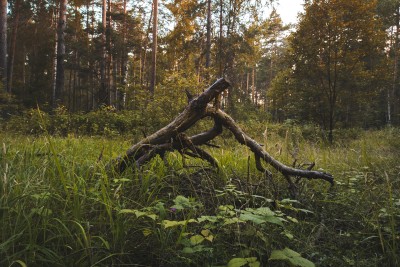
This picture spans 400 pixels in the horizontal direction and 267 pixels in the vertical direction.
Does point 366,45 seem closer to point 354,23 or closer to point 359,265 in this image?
point 354,23

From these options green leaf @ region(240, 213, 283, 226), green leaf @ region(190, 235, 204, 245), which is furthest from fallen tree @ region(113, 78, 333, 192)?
green leaf @ region(190, 235, 204, 245)

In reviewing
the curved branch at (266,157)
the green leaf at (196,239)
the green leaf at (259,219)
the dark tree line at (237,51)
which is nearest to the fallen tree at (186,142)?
the curved branch at (266,157)

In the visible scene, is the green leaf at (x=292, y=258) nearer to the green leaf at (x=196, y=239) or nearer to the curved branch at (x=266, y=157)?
the green leaf at (x=196, y=239)

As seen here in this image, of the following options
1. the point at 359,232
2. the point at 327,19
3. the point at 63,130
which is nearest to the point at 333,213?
the point at 359,232

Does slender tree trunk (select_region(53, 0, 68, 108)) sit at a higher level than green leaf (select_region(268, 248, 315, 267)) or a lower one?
higher

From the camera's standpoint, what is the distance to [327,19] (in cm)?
1075

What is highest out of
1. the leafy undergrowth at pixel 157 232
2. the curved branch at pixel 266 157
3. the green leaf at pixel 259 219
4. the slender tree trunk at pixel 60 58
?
the slender tree trunk at pixel 60 58

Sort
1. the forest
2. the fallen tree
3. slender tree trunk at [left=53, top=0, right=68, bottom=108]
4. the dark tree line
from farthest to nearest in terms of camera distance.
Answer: slender tree trunk at [left=53, top=0, right=68, bottom=108] → the dark tree line → the fallen tree → the forest

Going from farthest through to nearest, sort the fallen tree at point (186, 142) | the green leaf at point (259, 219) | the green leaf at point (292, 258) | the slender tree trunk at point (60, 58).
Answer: the slender tree trunk at point (60, 58) → the fallen tree at point (186, 142) → the green leaf at point (259, 219) → the green leaf at point (292, 258)

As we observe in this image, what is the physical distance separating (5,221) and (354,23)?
1304 cm

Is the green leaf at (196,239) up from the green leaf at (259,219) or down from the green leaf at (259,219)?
→ down

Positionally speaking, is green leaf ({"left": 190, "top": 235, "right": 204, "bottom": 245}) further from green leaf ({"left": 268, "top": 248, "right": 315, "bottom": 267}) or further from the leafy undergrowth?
green leaf ({"left": 268, "top": 248, "right": 315, "bottom": 267})

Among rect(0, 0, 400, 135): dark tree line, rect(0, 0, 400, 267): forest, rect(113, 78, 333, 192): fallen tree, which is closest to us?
rect(0, 0, 400, 267): forest

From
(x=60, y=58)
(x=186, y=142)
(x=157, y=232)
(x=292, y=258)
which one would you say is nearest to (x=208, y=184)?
(x=186, y=142)
